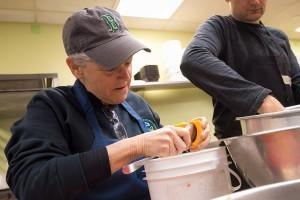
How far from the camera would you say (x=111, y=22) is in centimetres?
83

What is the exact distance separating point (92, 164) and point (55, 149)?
117 millimetres

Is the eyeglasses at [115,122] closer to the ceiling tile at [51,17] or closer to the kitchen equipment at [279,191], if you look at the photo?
the kitchen equipment at [279,191]

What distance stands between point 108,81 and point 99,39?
11 cm

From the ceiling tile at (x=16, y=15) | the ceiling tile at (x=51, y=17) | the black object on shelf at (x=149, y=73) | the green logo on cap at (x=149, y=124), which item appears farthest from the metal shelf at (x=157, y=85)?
the green logo on cap at (x=149, y=124)

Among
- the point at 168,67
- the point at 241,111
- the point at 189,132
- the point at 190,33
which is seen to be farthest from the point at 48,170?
the point at 190,33

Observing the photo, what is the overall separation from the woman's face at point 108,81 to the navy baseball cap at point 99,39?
0.03 meters

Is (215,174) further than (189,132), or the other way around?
(189,132)

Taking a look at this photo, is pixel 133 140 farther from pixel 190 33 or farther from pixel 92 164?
pixel 190 33

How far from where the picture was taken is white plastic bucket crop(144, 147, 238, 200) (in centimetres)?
48

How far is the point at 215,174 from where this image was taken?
51 centimetres

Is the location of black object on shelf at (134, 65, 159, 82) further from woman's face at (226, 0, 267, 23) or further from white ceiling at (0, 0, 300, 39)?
woman's face at (226, 0, 267, 23)

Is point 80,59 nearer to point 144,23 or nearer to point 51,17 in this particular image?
point 51,17

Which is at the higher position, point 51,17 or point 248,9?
point 51,17

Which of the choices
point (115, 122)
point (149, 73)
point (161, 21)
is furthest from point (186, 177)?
point (161, 21)
